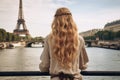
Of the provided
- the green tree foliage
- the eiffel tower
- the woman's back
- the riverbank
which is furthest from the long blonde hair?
the eiffel tower

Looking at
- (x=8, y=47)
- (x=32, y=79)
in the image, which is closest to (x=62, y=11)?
(x=32, y=79)

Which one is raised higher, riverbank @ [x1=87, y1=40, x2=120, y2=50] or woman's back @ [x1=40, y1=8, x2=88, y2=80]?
woman's back @ [x1=40, y1=8, x2=88, y2=80]

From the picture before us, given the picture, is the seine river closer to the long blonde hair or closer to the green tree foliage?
the long blonde hair

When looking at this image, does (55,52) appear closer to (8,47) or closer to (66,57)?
(66,57)

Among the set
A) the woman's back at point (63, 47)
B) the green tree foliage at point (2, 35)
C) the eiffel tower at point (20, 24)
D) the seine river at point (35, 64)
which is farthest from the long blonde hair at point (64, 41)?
the eiffel tower at point (20, 24)

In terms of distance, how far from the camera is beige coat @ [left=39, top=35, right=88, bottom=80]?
225 centimetres

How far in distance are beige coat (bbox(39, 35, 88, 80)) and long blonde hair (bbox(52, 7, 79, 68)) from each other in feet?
0.14

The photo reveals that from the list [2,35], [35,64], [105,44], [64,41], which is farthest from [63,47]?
[105,44]

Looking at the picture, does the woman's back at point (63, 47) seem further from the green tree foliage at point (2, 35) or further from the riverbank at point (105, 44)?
the green tree foliage at point (2, 35)

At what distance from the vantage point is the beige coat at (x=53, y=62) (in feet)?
7.38

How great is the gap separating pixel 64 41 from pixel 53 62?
0.17 m

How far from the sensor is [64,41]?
2.23 metres

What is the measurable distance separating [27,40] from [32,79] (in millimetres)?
73497

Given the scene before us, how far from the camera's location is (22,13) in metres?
82.8
